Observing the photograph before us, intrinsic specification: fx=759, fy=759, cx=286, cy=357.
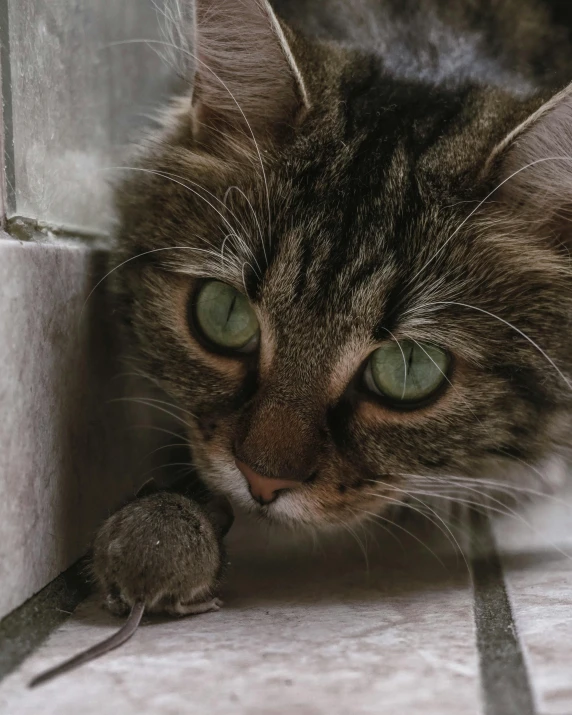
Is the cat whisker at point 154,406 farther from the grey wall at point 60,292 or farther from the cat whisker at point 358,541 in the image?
the cat whisker at point 358,541

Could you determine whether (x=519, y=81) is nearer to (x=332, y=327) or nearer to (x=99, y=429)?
(x=332, y=327)

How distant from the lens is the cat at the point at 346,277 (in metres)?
0.95

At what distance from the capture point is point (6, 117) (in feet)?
2.84

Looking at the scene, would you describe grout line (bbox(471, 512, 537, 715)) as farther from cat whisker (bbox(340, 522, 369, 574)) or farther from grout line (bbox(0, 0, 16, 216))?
grout line (bbox(0, 0, 16, 216))

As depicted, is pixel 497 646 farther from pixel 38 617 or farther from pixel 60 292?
pixel 60 292

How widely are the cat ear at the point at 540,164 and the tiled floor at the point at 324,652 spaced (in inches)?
18.9

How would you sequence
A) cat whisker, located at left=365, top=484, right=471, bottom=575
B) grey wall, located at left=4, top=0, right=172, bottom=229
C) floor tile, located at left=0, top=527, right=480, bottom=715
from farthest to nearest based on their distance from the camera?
cat whisker, located at left=365, top=484, right=471, bottom=575 → grey wall, located at left=4, top=0, right=172, bottom=229 → floor tile, located at left=0, top=527, right=480, bottom=715

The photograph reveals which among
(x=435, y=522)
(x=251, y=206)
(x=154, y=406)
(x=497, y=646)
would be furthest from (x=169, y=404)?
(x=497, y=646)

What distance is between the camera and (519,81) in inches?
48.4

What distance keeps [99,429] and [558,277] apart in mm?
678

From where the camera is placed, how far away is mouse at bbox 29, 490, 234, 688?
32.1 inches

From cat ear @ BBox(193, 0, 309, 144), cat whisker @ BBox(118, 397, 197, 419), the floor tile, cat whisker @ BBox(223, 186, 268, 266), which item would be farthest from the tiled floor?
cat ear @ BBox(193, 0, 309, 144)

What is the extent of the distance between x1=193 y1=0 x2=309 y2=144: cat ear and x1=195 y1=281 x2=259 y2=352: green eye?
23 centimetres

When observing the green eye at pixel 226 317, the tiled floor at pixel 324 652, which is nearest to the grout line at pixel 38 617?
the tiled floor at pixel 324 652
